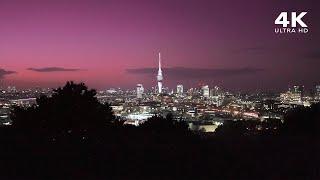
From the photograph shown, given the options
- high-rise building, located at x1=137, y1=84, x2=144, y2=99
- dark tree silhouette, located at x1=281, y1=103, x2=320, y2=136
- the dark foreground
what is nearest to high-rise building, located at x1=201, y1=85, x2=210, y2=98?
high-rise building, located at x1=137, y1=84, x2=144, y2=99

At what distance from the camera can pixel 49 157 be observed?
778 centimetres

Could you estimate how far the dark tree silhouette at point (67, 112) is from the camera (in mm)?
15094

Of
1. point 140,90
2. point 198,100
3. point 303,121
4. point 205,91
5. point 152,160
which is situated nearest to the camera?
point 152,160

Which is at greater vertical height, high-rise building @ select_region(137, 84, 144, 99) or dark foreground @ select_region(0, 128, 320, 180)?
dark foreground @ select_region(0, 128, 320, 180)

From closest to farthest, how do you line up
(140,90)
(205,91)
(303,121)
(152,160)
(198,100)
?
1. (152,160)
2. (303,121)
3. (198,100)
4. (140,90)
5. (205,91)

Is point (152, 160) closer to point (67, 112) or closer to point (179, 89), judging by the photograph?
point (67, 112)

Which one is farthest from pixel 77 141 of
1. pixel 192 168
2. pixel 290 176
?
pixel 290 176

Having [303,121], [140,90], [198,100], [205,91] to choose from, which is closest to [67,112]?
[303,121]

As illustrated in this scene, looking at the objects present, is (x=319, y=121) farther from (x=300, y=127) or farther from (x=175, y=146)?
(x=175, y=146)

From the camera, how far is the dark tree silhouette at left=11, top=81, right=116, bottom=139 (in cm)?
1509

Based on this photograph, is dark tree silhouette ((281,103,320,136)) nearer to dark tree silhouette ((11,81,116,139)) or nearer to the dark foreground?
dark tree silhouette ((11,81,116,139))

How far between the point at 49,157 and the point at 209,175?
2425 mm

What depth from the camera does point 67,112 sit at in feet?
50.7

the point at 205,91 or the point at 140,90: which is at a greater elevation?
the point at 140,90
